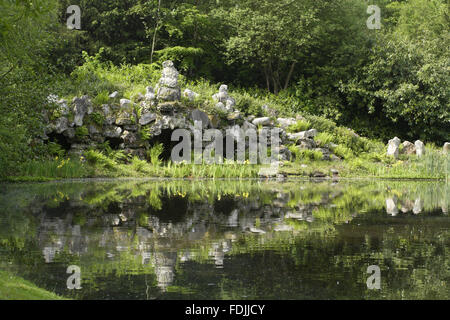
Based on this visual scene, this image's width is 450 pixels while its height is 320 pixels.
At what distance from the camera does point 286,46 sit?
3027 cm

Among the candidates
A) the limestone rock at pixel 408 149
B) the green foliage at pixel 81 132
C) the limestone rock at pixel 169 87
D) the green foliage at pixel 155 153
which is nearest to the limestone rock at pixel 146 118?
the limestone rock at pixel 169 87

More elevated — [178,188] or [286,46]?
[286,46]

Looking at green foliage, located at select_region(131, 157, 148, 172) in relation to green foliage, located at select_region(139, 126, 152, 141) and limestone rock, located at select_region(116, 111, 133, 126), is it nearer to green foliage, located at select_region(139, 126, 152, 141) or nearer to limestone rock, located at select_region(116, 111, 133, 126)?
green foliage, located at select_region(139, 126, 152, 141)

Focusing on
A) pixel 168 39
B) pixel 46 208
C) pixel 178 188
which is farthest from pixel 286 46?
pixel 46 208

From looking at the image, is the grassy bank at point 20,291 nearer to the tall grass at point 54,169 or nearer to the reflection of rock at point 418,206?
the reflection of rock at point 418,206

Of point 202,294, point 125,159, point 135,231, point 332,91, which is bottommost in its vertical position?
point 202,294

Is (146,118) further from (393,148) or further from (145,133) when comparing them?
(393,148)

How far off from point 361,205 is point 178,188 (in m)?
6.12

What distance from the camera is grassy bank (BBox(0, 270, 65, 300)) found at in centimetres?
481

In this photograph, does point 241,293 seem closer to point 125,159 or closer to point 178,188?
point 178,188

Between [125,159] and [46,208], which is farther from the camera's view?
[125,159]

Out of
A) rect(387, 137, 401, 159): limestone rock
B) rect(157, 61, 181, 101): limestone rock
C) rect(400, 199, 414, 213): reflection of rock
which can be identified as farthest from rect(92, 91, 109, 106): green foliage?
rect(387, 137, 401, 159): limestone rock

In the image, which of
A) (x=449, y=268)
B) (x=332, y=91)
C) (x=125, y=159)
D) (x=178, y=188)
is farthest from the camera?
(x=332, y=91)

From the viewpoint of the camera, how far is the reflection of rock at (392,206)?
12023 millimetres
